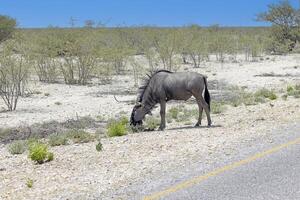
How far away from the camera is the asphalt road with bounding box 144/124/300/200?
7707 mm

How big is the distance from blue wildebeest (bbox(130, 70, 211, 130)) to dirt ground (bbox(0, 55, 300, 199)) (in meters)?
0.82

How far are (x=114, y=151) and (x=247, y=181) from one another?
143 inches

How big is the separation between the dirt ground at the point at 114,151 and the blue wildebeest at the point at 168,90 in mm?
823

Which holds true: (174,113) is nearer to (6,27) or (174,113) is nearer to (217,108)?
(217,108)

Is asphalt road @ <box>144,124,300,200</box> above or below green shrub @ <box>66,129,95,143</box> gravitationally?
above

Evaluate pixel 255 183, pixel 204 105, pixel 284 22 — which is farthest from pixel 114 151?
pixel 284 22

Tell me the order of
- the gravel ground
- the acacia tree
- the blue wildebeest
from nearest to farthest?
the gravel ground, the blue wildebeest, the acacia tree

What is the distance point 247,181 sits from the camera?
332 inches

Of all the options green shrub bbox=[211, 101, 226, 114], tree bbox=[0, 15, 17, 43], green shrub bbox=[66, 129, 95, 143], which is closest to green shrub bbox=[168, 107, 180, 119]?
green shrub bbox=[211, 101, 226, 114]

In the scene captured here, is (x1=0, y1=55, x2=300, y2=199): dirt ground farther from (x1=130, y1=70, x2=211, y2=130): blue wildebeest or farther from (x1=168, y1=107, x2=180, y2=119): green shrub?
(x1=168, y1=107, x2=180, y2=119): green shrub

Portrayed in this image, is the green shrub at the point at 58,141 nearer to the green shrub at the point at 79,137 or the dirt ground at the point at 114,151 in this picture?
the green shrub at the point at 79,137

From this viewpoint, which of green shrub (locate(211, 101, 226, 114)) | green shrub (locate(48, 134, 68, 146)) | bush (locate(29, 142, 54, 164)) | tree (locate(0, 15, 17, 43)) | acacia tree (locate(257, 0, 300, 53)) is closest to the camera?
bush (locate(29, 142, 54, 164))

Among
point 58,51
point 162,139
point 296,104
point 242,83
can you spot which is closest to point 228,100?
point 296,104

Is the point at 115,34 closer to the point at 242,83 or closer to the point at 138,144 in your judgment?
the point at 242,83
